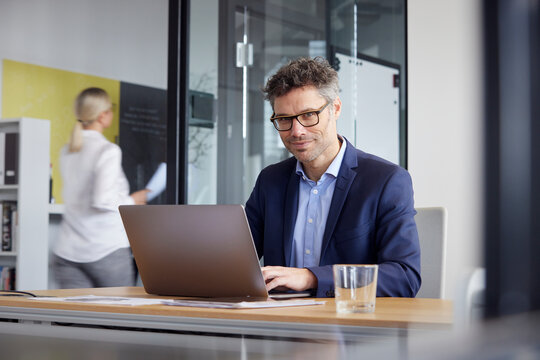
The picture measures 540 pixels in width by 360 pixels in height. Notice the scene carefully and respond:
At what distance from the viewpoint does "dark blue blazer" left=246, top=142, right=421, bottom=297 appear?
1.58 m

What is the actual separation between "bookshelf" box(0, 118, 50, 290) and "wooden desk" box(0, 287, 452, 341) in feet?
10.1

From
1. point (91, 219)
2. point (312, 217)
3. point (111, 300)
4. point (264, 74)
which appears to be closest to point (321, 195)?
point (312, 217)

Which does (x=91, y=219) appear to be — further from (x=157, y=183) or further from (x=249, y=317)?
(x=249, y=317)

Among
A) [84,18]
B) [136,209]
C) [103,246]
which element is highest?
[84,18]

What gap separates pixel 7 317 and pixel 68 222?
121 inches

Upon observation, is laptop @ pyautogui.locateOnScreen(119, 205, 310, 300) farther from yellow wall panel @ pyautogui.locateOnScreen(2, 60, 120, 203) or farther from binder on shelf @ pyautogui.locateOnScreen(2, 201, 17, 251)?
yellow wall panel @ pyautogui.locateOnScreen(2, 60, 120, 203)

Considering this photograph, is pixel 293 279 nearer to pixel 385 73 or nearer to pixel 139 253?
pixel 139 253

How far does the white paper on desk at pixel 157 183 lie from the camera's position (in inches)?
197

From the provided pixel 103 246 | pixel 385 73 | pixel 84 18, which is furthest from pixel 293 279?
pixel 84 18

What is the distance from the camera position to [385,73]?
10.4 feet

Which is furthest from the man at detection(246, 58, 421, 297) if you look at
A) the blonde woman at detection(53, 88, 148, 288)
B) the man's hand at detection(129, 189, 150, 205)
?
the man's hand at detection(129, 189, 150, 205)

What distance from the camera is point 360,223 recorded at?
69.3 inches

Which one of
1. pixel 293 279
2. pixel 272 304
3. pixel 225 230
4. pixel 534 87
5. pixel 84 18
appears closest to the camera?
pixel 534 87

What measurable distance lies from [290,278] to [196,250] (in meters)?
0.22
